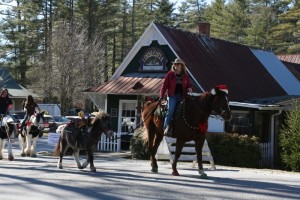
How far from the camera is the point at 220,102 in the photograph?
11570 millimetres

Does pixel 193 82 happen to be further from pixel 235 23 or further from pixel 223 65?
pixel 235 23

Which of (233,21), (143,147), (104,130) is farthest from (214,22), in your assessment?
(104,130)

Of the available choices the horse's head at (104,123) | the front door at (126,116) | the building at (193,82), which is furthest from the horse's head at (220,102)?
the front door at (126,116)

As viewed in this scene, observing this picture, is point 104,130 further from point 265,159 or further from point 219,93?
point 265,159

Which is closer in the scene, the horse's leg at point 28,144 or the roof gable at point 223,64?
the horse's leg at point 28,144

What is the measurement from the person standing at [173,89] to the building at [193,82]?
33.7 feet

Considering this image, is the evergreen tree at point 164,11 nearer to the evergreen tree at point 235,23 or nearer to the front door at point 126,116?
the evergreen tree at point 235,23

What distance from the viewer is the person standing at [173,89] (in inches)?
480

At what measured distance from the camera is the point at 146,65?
83.1 feet

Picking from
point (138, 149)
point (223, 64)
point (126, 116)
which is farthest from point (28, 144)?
point (223, 64)

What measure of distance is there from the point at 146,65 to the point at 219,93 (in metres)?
13.9

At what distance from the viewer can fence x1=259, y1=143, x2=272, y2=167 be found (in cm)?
2245

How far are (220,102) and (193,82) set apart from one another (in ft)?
40.4

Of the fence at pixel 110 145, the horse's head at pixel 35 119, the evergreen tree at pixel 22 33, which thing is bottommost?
the fence at pixel 110 145
